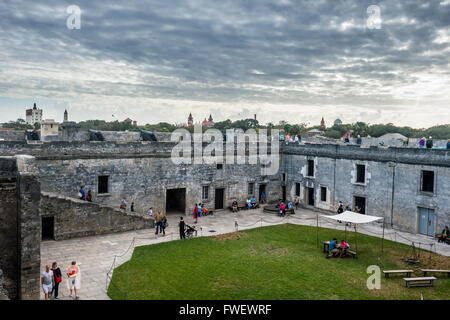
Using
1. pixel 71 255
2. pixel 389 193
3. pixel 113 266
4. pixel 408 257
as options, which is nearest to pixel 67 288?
pixel 113 266

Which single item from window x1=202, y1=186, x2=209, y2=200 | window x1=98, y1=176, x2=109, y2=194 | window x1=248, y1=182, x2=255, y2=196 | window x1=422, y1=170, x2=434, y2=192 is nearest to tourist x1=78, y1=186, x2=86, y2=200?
window x1=98, y1=176, x2=109, y2=194

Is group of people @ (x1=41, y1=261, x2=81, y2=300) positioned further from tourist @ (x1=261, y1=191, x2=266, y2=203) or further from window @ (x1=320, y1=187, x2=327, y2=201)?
window @ (x1=320, y1=187, x2=327, y2=201)

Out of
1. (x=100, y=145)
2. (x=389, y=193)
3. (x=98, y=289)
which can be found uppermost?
(x=100, y=145)

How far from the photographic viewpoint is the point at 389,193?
2697cm

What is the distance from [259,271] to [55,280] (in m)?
8.92

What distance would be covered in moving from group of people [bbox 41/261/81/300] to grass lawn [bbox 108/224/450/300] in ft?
4.76

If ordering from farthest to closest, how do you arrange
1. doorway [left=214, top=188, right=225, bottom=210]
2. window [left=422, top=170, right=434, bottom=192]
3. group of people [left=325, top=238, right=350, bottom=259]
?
doorway [left=214, top=188, right=225, bottom=210] < window [left=422, top=170, right=434, bottom=192] < group of people [left=325, top=238, right=350, bottom=259]

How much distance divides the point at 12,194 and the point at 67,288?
455 cm

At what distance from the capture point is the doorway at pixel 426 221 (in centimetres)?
2475

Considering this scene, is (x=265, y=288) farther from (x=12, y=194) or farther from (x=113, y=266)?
(x=12, y=194)

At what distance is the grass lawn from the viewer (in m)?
15.2

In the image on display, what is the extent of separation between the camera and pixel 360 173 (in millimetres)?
29312

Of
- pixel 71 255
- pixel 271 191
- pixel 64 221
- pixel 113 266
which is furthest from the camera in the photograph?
pixel 271 191

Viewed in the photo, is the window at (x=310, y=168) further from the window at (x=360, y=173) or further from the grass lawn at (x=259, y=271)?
the grass lawn at (x=259, y=271)
